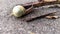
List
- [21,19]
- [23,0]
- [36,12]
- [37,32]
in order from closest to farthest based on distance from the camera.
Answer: [37,32], [21,19], [36,12], [23,0]

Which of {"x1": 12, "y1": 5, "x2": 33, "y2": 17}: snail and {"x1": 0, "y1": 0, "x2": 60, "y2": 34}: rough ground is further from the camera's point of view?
{"x1": 12, "y1": 5, "x2": 33, "y2": 17}: snail

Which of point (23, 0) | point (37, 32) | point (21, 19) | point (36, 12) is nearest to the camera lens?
point (37, 32)

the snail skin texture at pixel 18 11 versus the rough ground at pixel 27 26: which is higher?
the snail skin texture at pixel 18 11

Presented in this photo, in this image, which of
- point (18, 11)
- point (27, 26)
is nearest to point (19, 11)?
point (18, 11)

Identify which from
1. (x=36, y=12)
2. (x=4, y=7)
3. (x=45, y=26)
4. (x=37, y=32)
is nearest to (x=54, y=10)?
(x=36, y=12)

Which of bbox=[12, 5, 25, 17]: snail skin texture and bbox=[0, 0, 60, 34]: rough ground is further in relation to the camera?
bbox=[12, 5, 25, 17]: snail skin texture

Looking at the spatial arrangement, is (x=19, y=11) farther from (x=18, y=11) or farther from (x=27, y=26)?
(x=27, y=26)

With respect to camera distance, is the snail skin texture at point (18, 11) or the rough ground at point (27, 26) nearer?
the rough ground at point (27, 26)

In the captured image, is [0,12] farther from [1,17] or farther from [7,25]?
[7,25]

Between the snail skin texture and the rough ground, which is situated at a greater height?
the snail skin texture

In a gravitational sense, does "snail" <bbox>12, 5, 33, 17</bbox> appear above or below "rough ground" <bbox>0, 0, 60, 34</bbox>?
above

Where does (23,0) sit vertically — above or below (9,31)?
above
